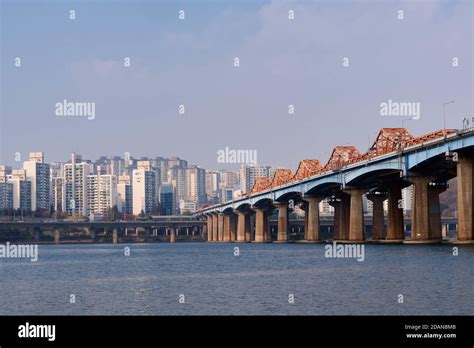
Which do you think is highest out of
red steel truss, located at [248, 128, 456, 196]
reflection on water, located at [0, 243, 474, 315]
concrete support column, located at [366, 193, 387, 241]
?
red steel truss, located at [248, 128, 456, 196]

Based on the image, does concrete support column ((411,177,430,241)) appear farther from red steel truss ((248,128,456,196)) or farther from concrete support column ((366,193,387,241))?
concrete support column ((366,193,387,241))

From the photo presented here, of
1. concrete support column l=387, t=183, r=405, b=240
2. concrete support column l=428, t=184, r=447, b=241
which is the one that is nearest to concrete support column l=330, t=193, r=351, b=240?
concrete support column l=387, t=183, r=405, b=240

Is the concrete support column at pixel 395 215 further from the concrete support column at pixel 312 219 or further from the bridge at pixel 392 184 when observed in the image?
the concrete support column at pixel 312 219

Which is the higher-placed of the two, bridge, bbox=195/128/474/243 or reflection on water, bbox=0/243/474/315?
bridge, bbox=195/128/474/243

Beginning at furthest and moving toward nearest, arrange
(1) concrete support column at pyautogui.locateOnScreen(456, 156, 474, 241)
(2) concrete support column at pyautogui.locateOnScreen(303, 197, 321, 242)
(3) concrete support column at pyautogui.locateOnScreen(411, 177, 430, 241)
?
(2) concrete support column at pyautogui.locateOnScreen(303, 197, 321, 242), (3) concrete support column at pyautogui.locateOnScreen(411, 177, 430, 241), (1) concrete support column at pyautogui.locateOnScreen(456, 156, 474, 241)

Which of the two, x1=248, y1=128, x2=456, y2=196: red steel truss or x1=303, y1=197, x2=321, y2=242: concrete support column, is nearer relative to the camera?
x1=248, y1=128, x2=456, y2=196: red steel truss
